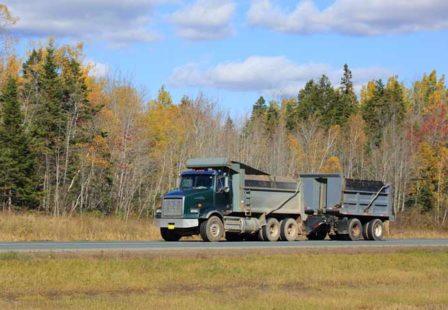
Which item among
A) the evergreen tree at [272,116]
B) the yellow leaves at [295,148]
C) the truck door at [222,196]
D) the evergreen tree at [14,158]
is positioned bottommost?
the truck door at [222,196]

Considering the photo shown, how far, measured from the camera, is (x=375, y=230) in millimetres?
37750

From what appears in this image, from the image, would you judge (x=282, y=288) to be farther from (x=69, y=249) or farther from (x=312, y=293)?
(x=69, y=249)

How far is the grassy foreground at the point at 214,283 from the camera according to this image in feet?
58.0

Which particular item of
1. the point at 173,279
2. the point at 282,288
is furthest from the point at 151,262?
the point at 282,288

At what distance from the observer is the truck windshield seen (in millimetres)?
31438

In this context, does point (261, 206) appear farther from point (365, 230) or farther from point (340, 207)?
point (365, 230)

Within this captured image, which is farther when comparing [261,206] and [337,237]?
[337,237]

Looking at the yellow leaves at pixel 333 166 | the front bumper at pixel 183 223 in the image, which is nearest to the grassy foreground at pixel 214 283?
the front bumper at pixel 183 223

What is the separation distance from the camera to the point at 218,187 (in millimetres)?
31453

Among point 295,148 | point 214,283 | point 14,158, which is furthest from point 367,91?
point 214,283

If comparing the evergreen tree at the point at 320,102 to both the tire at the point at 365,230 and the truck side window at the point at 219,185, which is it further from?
the truck side window at the point at 219,185

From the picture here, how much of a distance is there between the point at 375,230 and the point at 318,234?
2.80 metres

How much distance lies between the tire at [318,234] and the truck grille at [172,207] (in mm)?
8106

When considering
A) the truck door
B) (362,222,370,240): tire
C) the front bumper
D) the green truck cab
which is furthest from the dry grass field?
(362,222,370,240): tire
